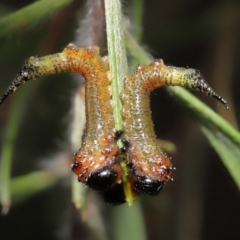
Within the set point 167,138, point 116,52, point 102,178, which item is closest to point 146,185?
point 102,178

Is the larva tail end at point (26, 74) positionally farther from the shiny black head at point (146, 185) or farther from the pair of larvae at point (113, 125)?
the shiny black head at point (146, 185)

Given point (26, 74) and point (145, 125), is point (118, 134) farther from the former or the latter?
point (26, 74)

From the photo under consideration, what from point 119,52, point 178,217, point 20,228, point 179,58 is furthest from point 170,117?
point 119,52

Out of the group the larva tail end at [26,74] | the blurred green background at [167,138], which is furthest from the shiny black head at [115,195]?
the blurred green background at [167,138]

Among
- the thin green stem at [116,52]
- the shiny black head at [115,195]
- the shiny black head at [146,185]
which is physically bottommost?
the shiny black head at [146,185]

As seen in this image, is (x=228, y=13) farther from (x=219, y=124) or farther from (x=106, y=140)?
(x=106, y=140)

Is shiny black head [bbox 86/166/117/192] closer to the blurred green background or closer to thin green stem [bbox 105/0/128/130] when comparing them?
thin green stem [bbox 105/0/128/130]
